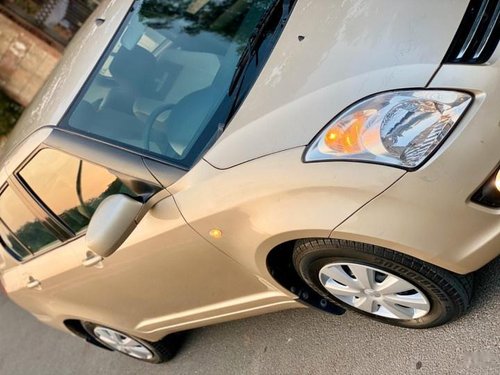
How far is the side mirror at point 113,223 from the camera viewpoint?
235 centimetres

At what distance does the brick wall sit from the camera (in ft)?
23.6

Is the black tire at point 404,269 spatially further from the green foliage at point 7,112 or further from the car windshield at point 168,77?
the green foliage at point 7,112

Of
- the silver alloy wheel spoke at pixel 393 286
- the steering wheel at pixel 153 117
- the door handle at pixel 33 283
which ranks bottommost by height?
the door handle at pixel 33 283

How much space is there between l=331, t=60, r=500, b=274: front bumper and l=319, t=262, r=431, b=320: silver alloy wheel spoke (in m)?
0.26

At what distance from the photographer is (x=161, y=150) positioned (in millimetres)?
2529

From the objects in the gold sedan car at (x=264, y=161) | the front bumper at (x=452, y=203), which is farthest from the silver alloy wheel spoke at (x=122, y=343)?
the front bumper at (x=452, y=203)

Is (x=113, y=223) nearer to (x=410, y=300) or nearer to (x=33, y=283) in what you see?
(x=410, y=300)

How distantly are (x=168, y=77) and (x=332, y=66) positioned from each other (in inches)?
33.7

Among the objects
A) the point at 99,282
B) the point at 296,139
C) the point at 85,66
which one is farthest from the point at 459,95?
the point at 99,282

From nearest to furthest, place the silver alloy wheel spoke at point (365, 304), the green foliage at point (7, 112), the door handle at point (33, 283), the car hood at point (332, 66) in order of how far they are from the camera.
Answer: the car hood at point (332, 66), the silver alloy wheel spoke at point (365, 304), the door handle at point (33, 283), the green foliage at point (7, 112)

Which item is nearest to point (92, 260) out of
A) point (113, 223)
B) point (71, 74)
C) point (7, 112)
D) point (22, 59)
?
point (113, 223)

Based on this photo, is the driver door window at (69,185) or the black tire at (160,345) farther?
the black tire at (160,345)

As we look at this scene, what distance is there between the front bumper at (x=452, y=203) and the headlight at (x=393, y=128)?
4 centimetres

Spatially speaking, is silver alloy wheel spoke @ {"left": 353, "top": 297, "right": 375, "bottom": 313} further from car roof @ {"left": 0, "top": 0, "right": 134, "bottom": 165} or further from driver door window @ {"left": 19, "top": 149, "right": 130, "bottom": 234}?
car roof @ {"left": 0, "top": 0, "right": 134, "bottom": 165}
